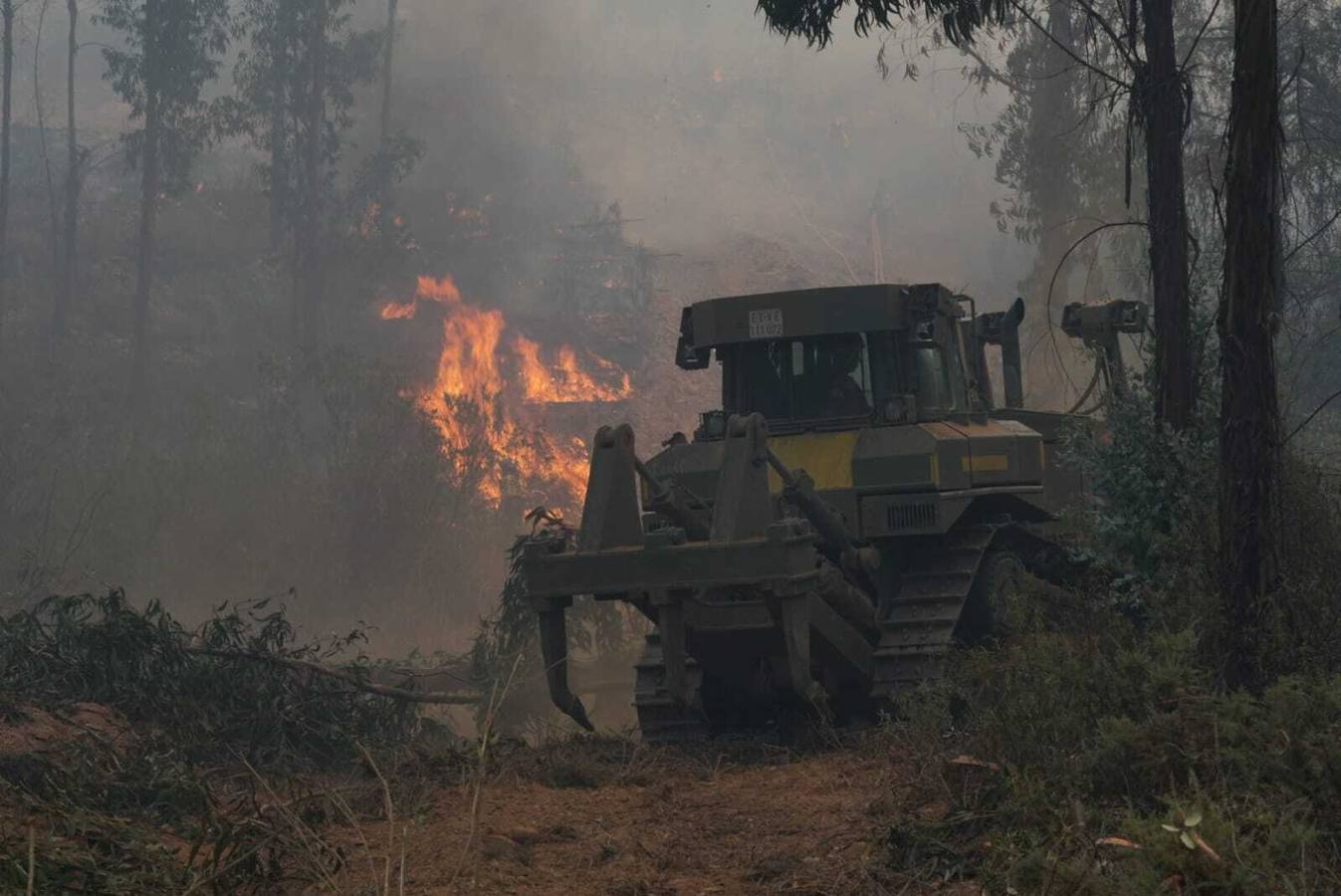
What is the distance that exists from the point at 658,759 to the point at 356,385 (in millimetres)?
25581

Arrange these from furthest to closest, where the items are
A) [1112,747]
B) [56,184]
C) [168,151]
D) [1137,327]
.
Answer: [56,184], [168,151], [1137,327], [1112,747]

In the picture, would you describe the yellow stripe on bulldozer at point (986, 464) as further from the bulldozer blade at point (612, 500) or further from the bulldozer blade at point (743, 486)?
the bulldozer blade at point (612, 500)

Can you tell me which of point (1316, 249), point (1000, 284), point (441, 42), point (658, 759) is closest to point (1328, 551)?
point (658, 759)

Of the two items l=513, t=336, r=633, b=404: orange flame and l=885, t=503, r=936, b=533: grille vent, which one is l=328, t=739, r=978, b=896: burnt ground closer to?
l=885, t=503, r=936, b=533: grille vent

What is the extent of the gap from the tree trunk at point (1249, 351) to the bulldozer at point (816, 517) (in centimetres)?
290

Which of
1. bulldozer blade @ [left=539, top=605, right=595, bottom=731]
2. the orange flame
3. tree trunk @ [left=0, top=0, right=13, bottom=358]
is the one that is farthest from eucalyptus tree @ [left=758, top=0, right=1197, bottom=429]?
tree trunk @ [left=0, top=0, right=13, bottom=358]

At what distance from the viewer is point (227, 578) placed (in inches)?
1161

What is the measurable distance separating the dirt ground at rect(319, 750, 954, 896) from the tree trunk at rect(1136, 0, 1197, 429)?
148 inches

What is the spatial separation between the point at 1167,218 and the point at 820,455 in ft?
10.8

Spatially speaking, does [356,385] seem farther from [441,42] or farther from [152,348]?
[441,42]

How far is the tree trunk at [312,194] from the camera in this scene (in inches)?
1688

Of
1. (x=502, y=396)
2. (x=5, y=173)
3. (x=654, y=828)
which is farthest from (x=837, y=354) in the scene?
Result: (x=5, y=173)

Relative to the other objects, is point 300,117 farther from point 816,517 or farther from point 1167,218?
point 1167,218

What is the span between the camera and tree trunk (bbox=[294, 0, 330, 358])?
42875 millimetres
